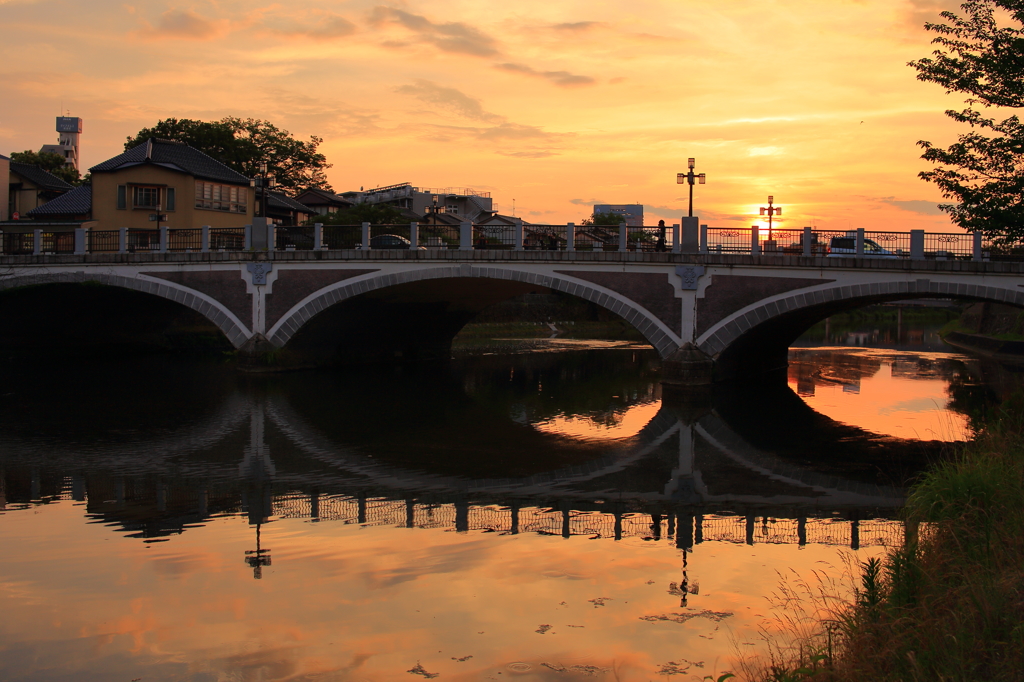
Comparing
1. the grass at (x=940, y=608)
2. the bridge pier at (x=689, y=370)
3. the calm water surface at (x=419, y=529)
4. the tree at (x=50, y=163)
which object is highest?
the tree at (x=50, y=163)

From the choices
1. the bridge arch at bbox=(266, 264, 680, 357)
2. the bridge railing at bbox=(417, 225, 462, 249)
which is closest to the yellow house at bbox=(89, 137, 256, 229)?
the bridge arch at bbox=(266, 264, 680, 357)

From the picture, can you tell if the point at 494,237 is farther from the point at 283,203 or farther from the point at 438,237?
the point at 283,203

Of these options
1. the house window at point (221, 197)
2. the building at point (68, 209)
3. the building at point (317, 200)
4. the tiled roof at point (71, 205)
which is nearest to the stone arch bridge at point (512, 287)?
the building at point (68, 209)

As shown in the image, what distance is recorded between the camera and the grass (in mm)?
5609

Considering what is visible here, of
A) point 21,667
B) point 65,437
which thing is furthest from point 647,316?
point 21,667

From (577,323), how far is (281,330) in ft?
104

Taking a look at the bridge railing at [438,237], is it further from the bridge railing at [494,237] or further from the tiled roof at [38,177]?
the tiled roof at [38,177]

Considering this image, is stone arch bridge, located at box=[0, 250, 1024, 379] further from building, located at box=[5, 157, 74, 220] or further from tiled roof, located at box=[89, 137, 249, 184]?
building, located at box=[5, 157, 74, 220]

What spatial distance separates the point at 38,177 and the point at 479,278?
34.6 m

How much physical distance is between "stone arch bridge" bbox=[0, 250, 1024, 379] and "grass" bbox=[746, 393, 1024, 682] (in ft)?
50.2

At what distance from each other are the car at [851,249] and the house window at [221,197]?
30.2m

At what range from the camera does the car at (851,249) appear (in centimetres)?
2395

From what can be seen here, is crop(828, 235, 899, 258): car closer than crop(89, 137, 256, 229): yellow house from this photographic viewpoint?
Yes

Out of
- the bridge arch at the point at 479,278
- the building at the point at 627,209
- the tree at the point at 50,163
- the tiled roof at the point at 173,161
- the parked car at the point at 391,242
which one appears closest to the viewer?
the bridge arch at the point at 479,278
